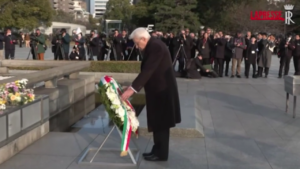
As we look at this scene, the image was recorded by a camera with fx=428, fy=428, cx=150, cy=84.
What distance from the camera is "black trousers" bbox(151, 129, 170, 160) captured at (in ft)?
19.2

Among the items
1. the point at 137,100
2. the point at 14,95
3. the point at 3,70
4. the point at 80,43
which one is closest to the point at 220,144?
the point at 14,95

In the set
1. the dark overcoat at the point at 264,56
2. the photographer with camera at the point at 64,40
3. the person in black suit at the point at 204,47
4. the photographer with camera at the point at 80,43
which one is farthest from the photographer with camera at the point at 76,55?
the dark overcoat at the point at 264,56

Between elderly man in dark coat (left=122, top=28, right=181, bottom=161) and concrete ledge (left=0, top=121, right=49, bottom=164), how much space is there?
6.11 feet

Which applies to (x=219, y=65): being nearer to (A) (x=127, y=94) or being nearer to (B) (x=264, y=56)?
(B) (x=264, y=56)

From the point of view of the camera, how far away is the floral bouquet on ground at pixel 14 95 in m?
6.31

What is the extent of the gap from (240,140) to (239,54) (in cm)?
981

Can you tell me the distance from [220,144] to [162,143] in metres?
1.51

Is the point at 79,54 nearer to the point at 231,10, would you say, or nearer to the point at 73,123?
the point at 73,123

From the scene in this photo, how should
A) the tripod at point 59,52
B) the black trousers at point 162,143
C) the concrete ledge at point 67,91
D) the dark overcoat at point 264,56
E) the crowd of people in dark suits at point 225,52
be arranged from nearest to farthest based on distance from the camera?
the black trousers at point 162,143, the concrete ledge at point 67,91, the crowd of people in dark suits at point 225,52, the dark overcoat at point 264,56, the tripod at point 59,52

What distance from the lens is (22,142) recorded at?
650 centimetres

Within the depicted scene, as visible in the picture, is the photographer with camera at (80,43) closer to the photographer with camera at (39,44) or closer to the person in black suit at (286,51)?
the photographer with camera at (39,44)

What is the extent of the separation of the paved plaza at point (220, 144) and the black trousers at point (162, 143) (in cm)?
13

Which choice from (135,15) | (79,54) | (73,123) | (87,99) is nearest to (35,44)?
(79,54)

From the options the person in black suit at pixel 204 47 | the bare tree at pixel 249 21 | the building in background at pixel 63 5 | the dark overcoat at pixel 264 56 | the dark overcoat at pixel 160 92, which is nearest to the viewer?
the dark overcoat at pixel 160 92
